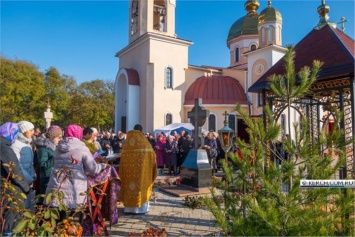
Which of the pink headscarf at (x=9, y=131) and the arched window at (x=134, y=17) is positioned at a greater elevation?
the arched window at (x=134, y=17)

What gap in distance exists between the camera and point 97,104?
3641 centimetres

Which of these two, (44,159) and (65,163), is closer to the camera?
(65,163)

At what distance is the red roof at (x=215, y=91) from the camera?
76.0 ft

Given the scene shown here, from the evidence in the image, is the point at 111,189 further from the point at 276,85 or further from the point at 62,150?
the point at 276,85

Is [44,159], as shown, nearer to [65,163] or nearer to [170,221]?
[65,163]

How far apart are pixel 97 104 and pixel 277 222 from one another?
118 ft

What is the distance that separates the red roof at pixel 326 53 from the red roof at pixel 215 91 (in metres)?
A: 17.5

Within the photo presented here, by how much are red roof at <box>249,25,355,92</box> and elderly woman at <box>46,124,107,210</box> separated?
3.00m

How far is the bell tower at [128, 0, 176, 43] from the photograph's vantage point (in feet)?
76.7

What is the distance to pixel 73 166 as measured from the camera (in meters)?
3.62

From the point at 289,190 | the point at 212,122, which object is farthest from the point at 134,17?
the point at 289,190

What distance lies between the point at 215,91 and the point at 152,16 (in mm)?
7867

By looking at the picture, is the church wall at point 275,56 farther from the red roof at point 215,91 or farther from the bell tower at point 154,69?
the bell tower at point 154,69

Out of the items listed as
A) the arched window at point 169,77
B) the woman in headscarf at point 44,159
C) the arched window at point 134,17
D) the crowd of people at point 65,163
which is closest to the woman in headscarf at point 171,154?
the crowd of people at point 65,163
